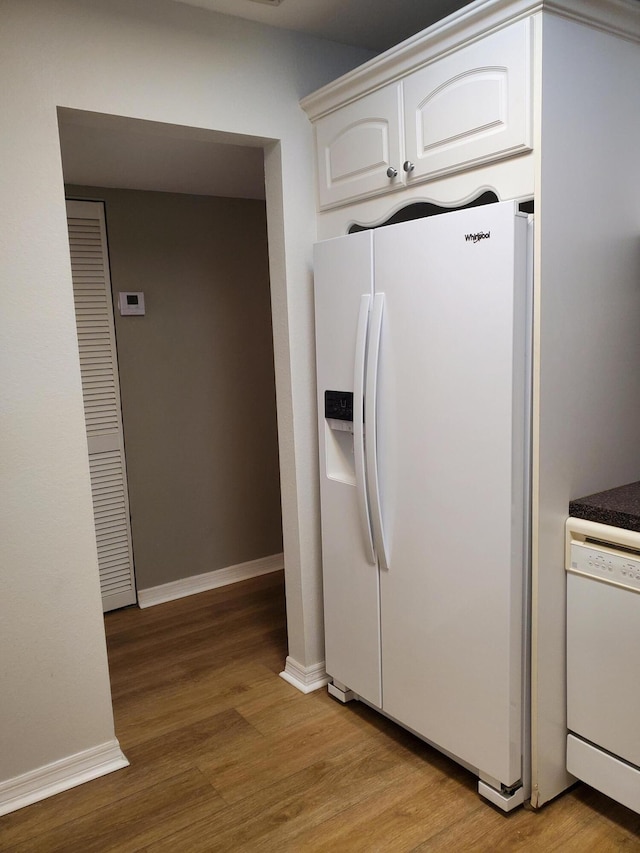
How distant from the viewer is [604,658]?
1.91 meters

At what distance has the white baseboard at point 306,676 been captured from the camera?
279 cm

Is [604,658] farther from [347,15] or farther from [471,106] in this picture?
[347,15]

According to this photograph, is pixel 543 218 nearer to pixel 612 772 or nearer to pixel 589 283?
pixel 589 283

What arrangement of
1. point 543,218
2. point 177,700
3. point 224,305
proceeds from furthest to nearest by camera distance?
point 224,305 < point 177,700 < point 543,218

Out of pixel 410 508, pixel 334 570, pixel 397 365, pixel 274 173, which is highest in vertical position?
pixel 274 173

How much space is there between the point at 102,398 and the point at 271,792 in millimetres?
2154

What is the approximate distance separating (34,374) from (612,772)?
2.05 metres

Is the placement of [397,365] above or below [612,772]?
above

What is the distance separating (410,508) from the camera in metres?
2.20

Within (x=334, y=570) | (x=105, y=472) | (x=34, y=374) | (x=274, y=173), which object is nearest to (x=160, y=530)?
(x=105, y=472)

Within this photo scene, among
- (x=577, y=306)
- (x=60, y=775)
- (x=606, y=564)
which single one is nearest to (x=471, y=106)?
(x=577, y=306)

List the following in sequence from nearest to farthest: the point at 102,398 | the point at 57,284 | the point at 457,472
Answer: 1. the point at 457,472
2. the point at 57,284
3. the point at 102,398

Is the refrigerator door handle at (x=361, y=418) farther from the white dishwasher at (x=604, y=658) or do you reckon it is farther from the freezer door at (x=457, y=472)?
the white dishwasher at (x=604, y=658)

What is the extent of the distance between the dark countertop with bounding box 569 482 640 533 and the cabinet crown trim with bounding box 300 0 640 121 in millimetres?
1297
